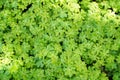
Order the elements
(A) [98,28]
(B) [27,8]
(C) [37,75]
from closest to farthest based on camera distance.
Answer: (C) [37,75], (A) [98,28], (B) [27,8]

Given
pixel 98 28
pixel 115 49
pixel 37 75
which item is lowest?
pixel 37 75

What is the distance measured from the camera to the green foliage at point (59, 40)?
166 inches

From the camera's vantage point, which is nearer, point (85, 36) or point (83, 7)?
point (85, 36)

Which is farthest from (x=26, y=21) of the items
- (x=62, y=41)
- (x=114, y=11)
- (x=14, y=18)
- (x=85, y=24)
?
(x=114, y=11)

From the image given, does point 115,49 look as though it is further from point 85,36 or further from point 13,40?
point 13,40

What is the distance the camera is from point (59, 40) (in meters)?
4.39

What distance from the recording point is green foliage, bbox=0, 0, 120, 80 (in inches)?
166

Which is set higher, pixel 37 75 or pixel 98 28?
pixel 98 28

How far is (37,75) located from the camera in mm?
Answer: 4172

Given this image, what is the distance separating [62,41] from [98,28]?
0.64 m

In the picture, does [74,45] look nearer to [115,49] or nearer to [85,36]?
[85,36]

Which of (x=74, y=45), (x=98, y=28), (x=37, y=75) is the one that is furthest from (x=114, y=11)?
(x=37, y=75)

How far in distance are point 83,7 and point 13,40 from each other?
53.0 inches

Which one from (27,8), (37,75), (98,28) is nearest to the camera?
(37,75)
